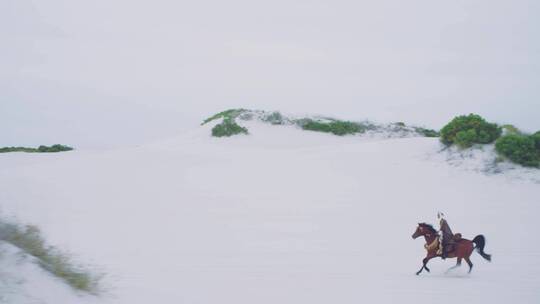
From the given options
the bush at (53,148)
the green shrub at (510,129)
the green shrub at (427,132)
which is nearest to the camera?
the green shrub at (510,129)

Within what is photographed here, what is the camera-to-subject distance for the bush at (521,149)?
1313 centimetres

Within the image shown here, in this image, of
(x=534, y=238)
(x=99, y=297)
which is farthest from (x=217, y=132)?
(x=99, y=297)

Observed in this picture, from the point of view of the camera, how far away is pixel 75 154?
2025 centimetres

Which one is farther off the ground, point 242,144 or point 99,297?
point 242,144

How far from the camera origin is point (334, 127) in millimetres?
27094

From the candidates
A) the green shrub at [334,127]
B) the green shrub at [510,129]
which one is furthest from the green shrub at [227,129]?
the green shrub at [510,129]

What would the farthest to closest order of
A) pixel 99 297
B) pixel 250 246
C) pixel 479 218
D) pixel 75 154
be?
pixel 75 154
pixel 479 218
pixel 250 246
pixel 99 297

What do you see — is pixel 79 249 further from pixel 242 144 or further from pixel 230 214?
pixel 242 144

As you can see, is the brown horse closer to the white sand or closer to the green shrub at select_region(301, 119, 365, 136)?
the white sand

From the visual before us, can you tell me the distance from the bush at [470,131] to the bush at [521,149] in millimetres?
661

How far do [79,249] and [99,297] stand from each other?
3345 mm

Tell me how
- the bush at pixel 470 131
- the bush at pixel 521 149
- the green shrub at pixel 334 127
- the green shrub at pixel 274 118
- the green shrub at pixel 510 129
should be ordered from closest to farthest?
the bush at pixel 521 149 < the bush at pixel 470 131 < the green shrub at pixel 510 129 < the green shrub at pixel 334 127 < the green shrub at pixel 274 118

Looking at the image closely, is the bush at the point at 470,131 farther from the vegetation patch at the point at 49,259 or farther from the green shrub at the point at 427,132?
the green shrub at the point at 427,132

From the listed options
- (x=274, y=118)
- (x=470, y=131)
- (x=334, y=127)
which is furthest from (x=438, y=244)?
(x=274, y=118)
